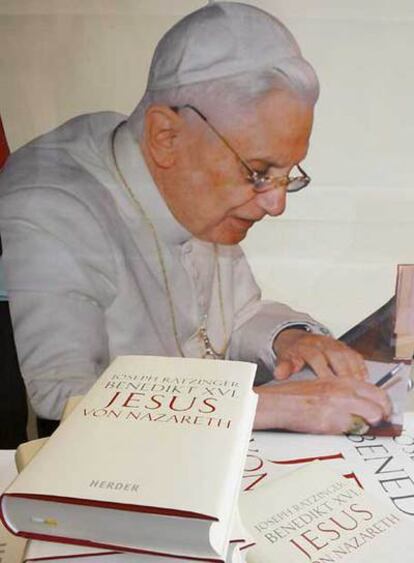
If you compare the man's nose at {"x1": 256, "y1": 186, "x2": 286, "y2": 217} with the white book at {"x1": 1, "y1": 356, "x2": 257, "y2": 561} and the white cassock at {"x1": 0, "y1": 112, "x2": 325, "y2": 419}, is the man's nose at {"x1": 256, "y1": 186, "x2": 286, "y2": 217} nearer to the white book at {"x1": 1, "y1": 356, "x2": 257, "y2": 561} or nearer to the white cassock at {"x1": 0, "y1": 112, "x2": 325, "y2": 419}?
the white cassock at {"x1": 0, "y1": 112, "x2": 325, "y2": 419}

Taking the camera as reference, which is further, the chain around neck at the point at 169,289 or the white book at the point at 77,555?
the chain around neck at the point at 169,289

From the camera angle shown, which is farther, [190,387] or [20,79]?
[20,79]

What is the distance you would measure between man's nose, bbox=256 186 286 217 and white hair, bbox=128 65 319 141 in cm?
18

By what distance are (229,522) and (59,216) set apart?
917 mm

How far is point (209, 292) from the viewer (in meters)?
1.55

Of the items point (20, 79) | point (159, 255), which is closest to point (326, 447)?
point (159, 255)

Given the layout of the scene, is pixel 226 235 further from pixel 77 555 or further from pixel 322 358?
pixel 77 555

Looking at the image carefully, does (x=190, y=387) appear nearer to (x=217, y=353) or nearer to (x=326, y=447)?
(x=217, y=353)

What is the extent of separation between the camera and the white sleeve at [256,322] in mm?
1547

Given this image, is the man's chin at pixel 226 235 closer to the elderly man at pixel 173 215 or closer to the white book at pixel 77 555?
the elderly man at pixel 173 215

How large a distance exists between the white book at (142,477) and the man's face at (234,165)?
0.68 metres

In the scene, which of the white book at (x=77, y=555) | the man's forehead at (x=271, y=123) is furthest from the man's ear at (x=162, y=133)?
the white book at (x=77, y=555)

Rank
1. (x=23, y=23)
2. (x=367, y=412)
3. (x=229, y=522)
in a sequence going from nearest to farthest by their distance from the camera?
(x=229, y=522), (x=23, y=23), (x=367, y=412)

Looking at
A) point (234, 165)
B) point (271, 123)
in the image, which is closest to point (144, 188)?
point (234, 165)
